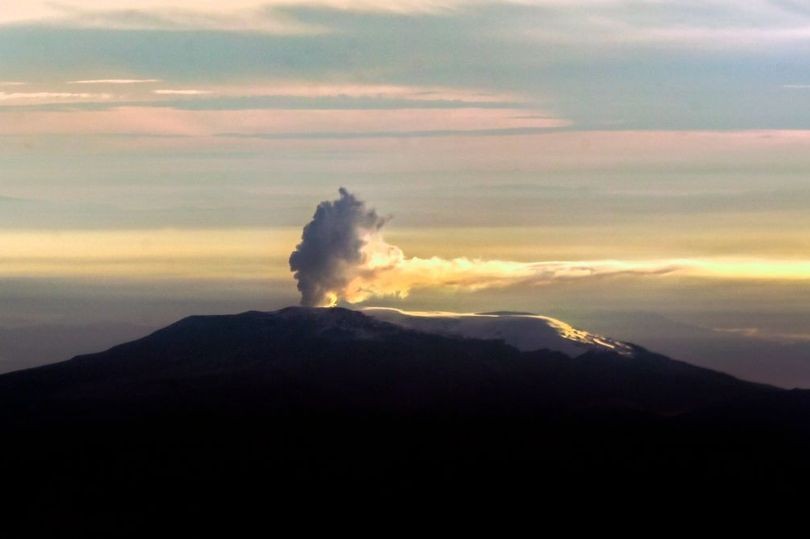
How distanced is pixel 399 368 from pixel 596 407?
27.8 meters

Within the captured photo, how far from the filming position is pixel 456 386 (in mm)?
193625

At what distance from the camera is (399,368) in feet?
655

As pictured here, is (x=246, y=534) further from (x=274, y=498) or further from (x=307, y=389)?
(x=307, y=389)

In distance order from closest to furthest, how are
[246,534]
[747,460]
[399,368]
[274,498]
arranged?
[246,534]
[274,498]
[747,460]
[399,368]

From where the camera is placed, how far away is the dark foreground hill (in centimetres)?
16100

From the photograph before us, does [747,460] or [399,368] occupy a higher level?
[399,368]

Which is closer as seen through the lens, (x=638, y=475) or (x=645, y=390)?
(x=638, y=475)

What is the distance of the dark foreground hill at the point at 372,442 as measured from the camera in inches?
6339

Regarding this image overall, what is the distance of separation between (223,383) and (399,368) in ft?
76.4

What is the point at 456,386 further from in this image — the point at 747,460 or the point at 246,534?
the point at 246,534

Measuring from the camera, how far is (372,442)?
177m

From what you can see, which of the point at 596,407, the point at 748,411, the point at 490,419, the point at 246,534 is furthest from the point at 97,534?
the point at 748,411

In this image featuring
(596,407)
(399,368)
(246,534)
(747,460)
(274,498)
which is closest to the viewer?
(246,534)

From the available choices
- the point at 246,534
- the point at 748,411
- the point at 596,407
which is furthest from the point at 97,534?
the point at 748,411
